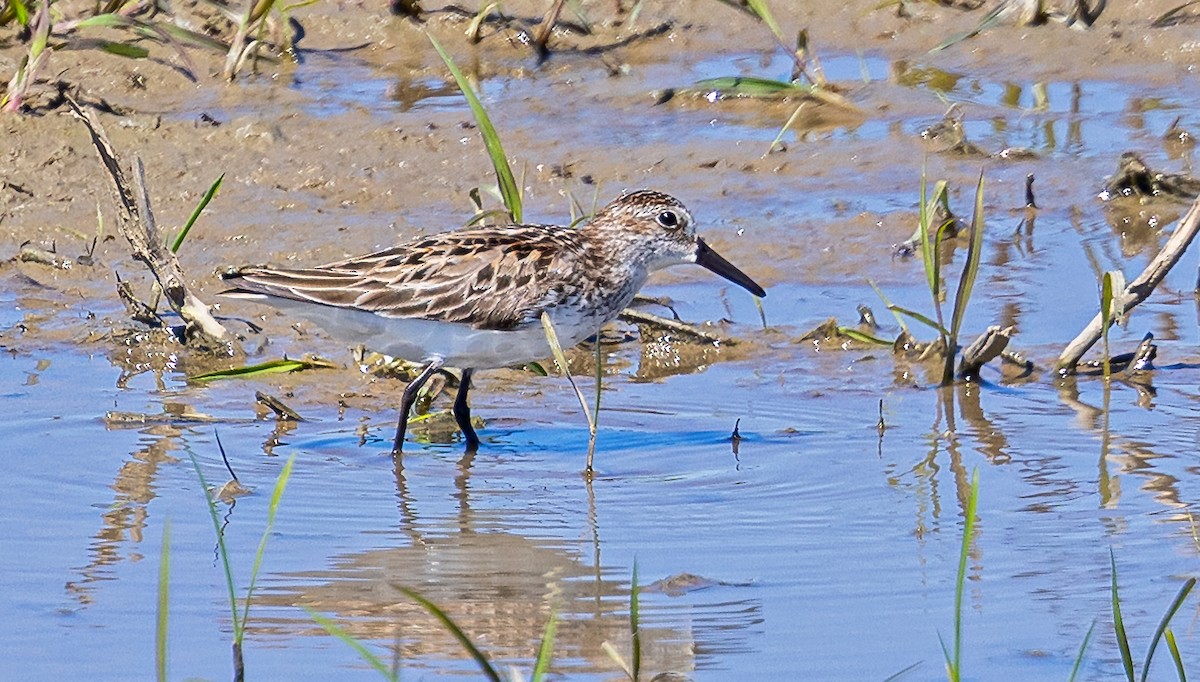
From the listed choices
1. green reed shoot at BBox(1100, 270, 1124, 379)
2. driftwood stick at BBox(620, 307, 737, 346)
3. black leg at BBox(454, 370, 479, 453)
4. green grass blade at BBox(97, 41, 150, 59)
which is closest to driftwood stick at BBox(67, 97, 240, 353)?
black leg at BBox(454, 370, 479, 453)

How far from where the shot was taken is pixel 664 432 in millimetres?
7648

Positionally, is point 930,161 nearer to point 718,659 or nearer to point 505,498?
point 505,498

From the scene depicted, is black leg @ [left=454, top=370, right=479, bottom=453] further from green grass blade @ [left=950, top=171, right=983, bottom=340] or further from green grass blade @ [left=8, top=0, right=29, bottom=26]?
green grass blade @ [left=8, top=0, right=29, bottom=26]

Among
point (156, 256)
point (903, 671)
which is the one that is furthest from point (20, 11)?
point (903, 671)

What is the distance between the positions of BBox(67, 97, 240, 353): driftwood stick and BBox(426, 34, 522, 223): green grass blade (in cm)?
139

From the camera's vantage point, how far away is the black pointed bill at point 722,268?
8.49 meters

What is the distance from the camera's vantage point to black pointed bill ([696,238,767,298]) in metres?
8.49

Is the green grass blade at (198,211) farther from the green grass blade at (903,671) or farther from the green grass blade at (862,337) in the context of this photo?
the green grass blade at (903,671)

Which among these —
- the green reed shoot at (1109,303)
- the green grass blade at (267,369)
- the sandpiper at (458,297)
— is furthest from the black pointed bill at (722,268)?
the green grass blade at (267,369)

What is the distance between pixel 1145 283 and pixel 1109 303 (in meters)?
0.47

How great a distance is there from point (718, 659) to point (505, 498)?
1867 millimetres

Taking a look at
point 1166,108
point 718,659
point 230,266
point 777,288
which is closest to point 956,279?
point 777,288

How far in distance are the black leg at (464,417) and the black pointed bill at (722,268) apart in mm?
1372

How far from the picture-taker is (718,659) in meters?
5.12
